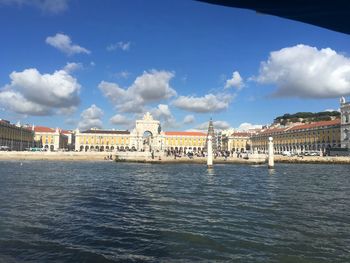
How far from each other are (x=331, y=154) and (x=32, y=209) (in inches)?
3887

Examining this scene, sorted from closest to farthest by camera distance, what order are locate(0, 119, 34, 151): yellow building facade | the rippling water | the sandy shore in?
the rippling water → the sandy shore → locate(0, 119, 34, 151): yellow building facade

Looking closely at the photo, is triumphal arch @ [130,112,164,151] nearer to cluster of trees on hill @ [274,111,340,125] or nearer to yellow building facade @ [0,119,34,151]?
yellow building facade @ [0,119,34,151]

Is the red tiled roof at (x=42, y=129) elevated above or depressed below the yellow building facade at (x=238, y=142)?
above

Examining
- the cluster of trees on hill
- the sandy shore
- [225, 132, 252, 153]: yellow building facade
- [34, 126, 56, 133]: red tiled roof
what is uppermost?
the cluster of trees on hill

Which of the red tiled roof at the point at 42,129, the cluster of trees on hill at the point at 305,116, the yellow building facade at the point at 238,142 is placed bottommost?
the yellow building facade at the point at 238,142

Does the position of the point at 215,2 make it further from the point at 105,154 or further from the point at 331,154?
the point at 331,154

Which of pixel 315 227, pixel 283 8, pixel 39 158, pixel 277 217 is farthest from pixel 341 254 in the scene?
pixel 39 158

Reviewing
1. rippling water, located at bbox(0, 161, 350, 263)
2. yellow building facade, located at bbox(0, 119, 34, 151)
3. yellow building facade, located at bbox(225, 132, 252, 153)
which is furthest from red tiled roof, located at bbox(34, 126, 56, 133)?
rippling water, located at bbox(0, 161, 350, 263)

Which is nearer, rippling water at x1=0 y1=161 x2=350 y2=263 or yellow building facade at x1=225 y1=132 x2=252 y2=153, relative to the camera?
rippling water at x1=0 y1=161 x2=350 y2=263

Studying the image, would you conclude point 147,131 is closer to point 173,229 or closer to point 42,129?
point 42,129

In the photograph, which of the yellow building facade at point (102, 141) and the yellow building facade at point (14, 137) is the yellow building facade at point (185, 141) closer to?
the yellow building facade at point (102, 141)

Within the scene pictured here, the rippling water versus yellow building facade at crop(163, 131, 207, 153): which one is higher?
yellow building facade at crop(163, 131, 207, 153)

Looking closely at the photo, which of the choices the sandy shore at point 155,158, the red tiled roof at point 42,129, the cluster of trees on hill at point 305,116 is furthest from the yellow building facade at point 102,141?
the cluster of trees on hill at point 305,116

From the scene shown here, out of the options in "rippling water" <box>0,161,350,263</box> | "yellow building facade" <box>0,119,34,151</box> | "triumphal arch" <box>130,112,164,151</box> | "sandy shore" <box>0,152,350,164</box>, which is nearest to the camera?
"rippling water" <box>0,161,350,263</box>
